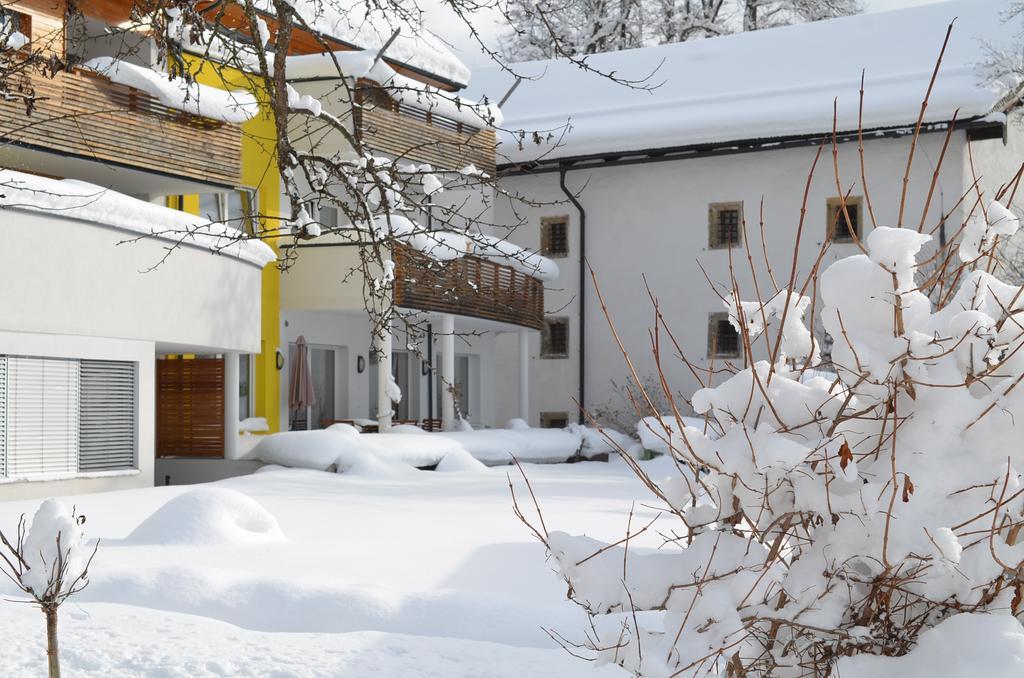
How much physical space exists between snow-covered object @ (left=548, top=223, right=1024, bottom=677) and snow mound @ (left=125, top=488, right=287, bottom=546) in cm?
669

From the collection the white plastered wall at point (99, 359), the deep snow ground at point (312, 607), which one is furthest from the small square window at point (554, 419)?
the deep snow ground at point (312, 607)

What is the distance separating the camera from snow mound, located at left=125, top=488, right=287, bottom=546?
964 centimetres

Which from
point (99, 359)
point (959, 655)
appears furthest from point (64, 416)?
point (959, 655)

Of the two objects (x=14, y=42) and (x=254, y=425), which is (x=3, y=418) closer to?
(x=14, y=42)

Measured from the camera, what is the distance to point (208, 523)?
32.1 feet

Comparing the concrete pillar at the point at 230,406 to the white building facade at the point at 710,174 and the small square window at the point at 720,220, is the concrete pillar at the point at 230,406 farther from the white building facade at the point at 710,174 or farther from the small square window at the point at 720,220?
the small square window at the point at 720,220

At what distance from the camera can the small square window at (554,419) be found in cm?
3061

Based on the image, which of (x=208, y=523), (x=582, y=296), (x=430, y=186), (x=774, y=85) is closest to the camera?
(x=430, y=186)

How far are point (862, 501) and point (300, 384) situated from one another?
20218 mm

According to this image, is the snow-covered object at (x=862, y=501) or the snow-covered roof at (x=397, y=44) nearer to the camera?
the snow-covered object at (x=862, y=501)

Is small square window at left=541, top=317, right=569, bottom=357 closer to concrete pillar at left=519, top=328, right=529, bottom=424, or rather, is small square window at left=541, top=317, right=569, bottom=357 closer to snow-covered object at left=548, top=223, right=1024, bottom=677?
concrete pillar at left=519, top=328, right=529, bottom=424

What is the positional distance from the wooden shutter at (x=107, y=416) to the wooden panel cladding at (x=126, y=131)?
2.93 metres

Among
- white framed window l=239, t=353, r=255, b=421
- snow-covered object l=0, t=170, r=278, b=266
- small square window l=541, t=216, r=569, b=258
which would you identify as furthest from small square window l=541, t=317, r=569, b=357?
snow-covered object l=0, t=170, r=278, b=266

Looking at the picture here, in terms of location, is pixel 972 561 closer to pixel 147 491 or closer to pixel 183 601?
pixel 183 601
